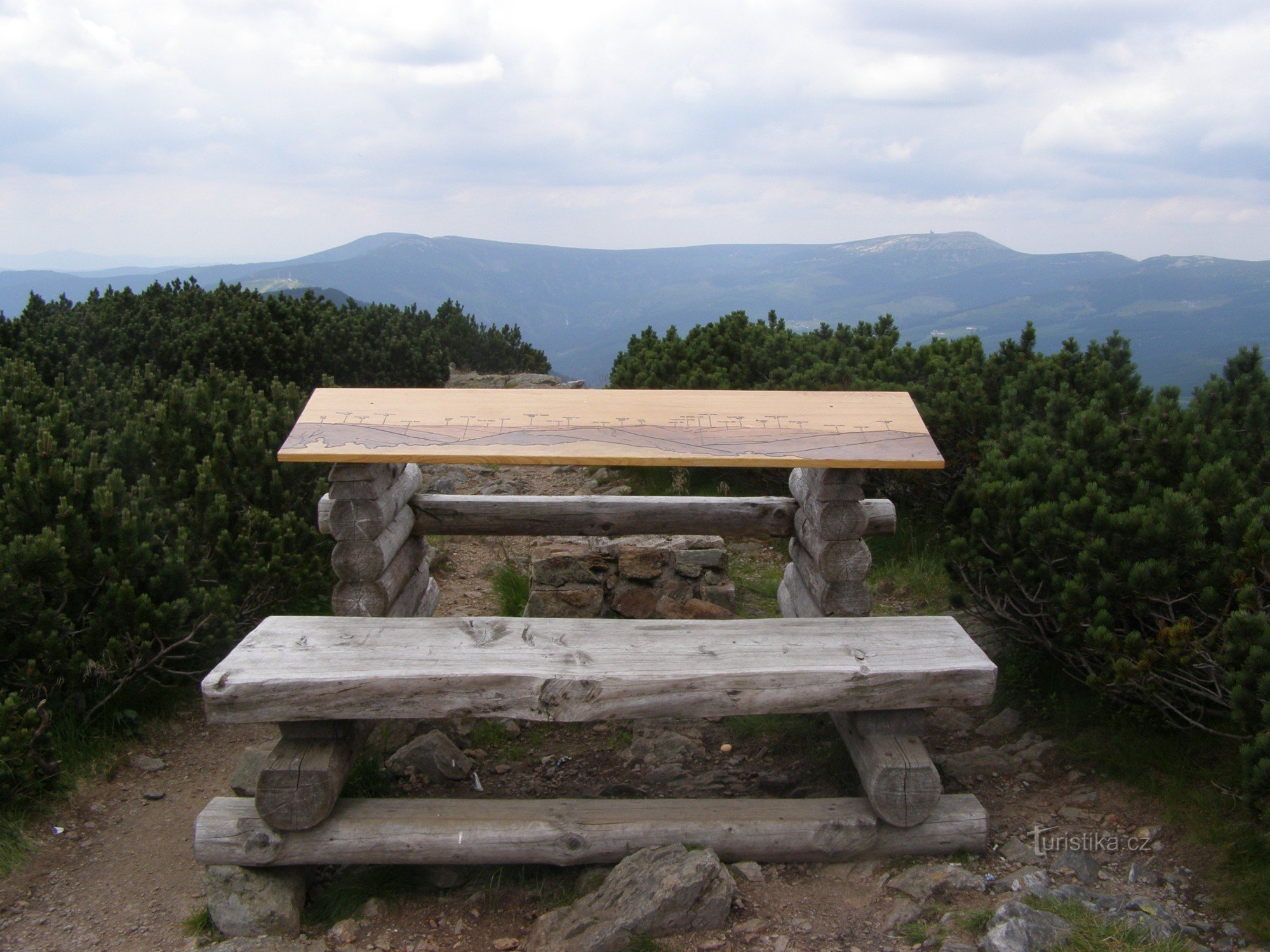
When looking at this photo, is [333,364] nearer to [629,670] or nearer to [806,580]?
[806,580]

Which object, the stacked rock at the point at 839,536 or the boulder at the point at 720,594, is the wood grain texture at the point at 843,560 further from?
the boulder at the point at 720,594

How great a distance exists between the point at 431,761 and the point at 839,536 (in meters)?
1.99

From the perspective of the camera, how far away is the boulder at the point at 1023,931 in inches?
86.0

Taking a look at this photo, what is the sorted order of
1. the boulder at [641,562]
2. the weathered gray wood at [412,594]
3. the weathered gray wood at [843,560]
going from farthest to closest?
the boulder at [641,562] < the weathered gray wood at [412,594] < the weathered gray wood at [843,560]

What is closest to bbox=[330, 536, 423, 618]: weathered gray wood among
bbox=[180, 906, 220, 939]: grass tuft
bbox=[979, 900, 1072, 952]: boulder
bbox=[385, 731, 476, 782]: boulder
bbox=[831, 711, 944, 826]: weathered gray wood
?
bbox=[385, 731, 476, 782]: boulder

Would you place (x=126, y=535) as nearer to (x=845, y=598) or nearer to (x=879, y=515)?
(x=845, y=598)

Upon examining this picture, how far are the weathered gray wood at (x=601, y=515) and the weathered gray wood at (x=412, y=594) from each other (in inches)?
10.0

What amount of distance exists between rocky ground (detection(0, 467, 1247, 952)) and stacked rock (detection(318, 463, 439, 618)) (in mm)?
645

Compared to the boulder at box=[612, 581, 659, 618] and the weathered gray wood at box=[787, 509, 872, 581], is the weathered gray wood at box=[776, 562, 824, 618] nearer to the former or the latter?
the weathered gray wood at box=[787, 509, 872, 581]

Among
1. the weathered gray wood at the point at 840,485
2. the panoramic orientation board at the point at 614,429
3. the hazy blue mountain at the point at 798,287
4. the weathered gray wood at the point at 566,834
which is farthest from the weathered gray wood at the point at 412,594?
the hazy blue mountain at the point at 798,287

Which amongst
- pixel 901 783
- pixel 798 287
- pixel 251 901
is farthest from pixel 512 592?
pixel 798 287

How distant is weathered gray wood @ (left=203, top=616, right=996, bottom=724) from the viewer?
8.83 feet

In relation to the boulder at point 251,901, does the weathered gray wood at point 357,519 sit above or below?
above

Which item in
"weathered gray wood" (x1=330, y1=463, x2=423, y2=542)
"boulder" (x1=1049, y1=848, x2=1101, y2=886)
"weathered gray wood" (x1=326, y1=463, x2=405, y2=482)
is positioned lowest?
"boulder" (x1=1049, y1=848, x2=1101, y2=886)
